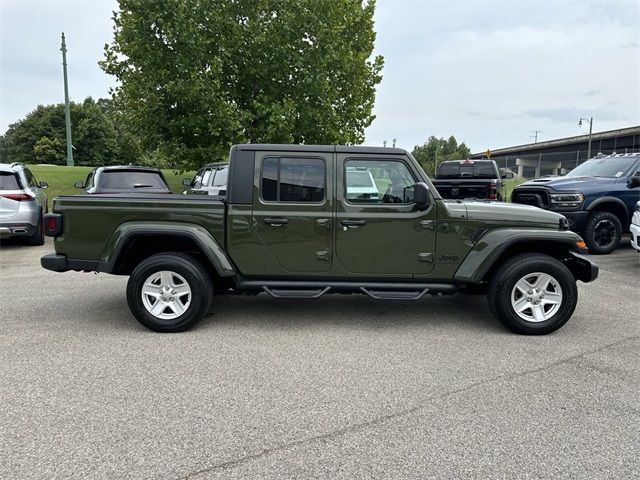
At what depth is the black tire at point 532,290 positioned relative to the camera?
4699mm

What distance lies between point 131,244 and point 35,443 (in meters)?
2.28

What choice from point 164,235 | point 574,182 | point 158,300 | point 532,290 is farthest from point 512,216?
point 574,182

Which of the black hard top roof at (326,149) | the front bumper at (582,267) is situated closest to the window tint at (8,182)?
the black hard top roof at (326,149)

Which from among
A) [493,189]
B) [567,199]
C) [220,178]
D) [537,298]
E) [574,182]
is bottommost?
[537,298]

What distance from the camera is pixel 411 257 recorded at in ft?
15.8

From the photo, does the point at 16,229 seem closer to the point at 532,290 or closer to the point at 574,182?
the point at 532,290

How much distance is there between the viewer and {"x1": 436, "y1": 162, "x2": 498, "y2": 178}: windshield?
44.0 feet

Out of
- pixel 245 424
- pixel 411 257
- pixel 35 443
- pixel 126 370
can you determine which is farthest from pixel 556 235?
pixel 35 443

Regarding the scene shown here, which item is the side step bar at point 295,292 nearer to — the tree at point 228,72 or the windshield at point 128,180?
the windshield at point 128,180

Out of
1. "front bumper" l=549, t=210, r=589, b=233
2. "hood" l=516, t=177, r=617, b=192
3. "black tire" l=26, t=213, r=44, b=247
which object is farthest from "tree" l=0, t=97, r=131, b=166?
"front bumper" l=549, t=210, r=589, b=233

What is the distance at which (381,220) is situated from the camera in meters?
4.76

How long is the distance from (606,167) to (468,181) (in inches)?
129

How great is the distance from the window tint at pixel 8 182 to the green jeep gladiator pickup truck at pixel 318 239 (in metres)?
5.58

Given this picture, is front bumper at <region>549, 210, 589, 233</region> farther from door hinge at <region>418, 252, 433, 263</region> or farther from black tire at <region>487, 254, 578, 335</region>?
door hinge at <region>418, 252, 433, 263</region>
